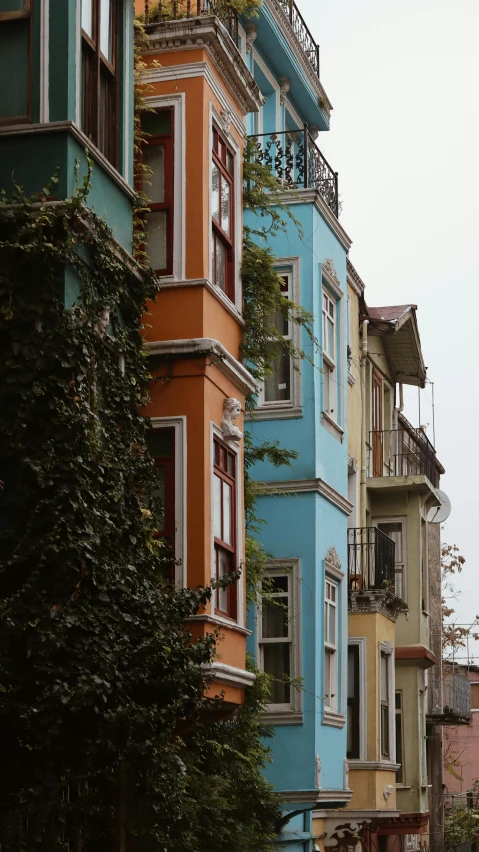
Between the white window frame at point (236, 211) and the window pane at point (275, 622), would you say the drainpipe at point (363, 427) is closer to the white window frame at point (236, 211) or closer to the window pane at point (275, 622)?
the window pane at point (275, 622)

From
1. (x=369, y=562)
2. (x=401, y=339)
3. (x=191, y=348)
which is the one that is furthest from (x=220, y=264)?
(x=401, y=339)

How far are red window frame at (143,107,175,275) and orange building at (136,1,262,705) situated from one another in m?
0.01

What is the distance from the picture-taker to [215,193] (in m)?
17.1

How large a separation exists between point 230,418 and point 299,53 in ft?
35.5

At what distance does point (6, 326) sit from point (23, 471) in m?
1.22

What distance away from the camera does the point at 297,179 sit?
2294cm

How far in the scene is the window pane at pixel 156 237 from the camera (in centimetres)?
1656

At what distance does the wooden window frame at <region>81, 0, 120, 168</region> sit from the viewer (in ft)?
46.0

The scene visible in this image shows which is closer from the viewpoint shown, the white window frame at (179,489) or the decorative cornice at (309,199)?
the white window frame at (179,489)

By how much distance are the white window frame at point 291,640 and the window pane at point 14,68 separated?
8.97 m

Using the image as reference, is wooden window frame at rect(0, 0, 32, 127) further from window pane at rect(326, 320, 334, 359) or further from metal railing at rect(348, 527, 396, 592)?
metal railing at rect(348, 527, 396, 592)

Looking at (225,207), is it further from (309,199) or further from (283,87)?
(283,87)

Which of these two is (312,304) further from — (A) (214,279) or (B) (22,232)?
(B) (22,232)

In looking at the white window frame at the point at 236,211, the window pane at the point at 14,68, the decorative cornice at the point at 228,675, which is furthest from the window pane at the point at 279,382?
the window pane at the point at 14,68
